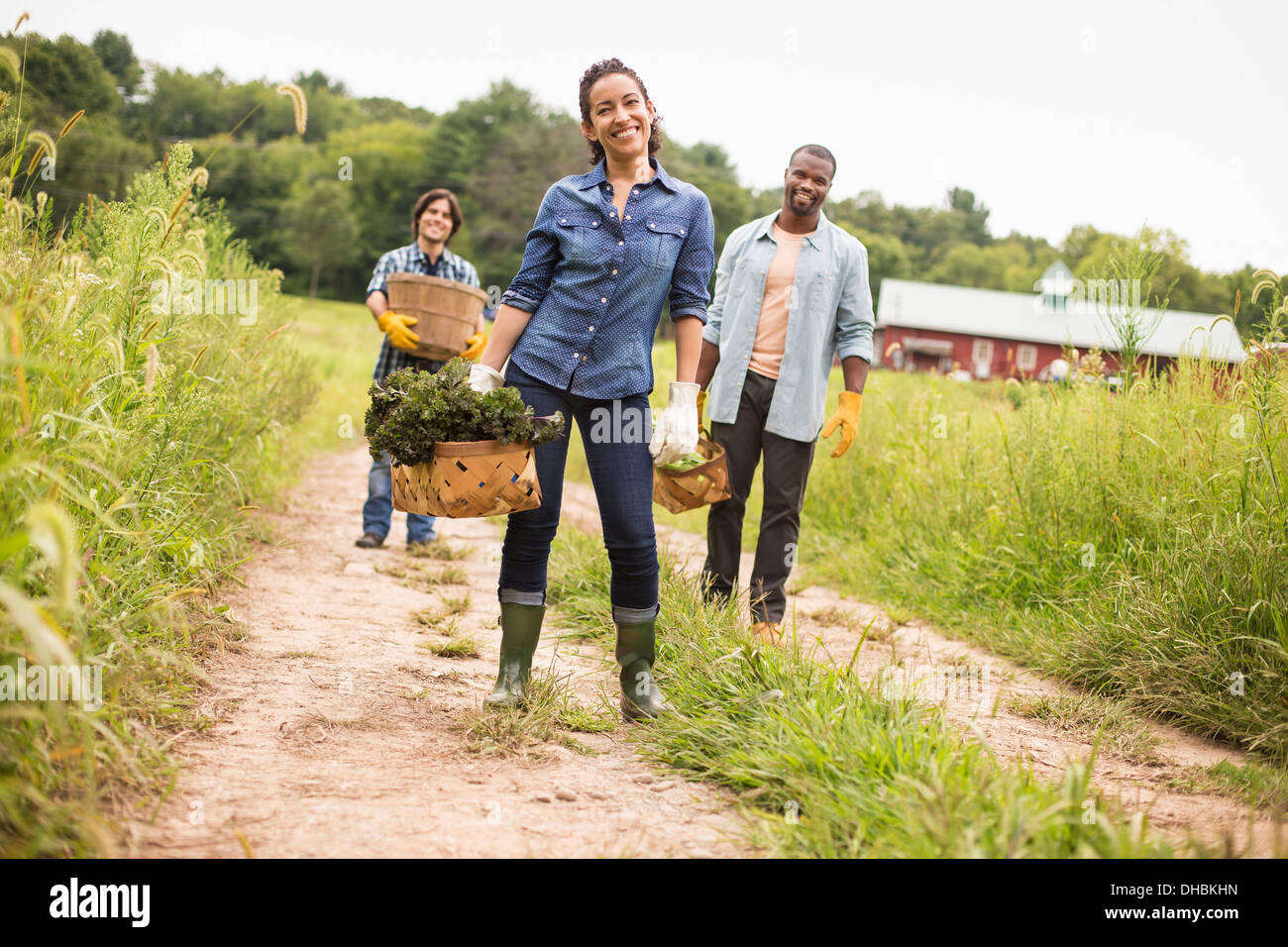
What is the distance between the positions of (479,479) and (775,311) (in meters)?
1.96

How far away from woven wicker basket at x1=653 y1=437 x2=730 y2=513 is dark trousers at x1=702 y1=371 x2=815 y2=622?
1.21 feet

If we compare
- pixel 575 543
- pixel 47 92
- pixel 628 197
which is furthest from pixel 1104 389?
pixel 47 92

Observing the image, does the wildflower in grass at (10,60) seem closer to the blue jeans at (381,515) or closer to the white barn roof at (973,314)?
the blue jeans at (381,515)

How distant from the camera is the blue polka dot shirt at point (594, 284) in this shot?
3.01 m

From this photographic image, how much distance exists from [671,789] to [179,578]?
7.28 ft

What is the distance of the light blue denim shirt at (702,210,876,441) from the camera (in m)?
4.10

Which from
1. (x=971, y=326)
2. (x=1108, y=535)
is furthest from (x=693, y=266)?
(x=971, y=326)

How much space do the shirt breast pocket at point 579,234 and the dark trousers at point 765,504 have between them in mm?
1386

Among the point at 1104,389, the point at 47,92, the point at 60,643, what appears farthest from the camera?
the point at 1104,389

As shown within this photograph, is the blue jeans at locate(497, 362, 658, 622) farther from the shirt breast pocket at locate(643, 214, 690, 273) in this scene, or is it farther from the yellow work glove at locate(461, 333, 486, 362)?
the yellow work glove at locate(461, 333, 486, 362)

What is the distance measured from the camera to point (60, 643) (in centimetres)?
146

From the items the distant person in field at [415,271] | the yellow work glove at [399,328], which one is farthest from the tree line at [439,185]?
the yellow work glove at [399,328]

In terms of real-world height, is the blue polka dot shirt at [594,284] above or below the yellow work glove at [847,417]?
above
